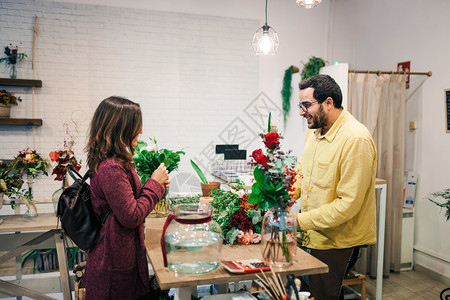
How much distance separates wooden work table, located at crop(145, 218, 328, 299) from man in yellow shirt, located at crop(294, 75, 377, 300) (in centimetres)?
27

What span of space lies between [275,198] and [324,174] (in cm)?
60

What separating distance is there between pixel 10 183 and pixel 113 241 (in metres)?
1.62

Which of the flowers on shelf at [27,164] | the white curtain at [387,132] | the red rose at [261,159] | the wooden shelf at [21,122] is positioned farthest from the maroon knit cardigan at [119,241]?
the wooden shelf at [21,122]

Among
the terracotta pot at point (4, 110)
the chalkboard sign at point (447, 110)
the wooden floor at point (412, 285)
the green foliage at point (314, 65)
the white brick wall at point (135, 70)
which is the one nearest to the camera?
the wooden floor at point (412, 285)

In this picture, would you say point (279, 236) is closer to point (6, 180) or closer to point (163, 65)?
point (6, 180)

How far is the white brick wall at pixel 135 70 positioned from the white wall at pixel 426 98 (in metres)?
1.90

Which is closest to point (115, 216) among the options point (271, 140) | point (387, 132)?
point (271, 140)

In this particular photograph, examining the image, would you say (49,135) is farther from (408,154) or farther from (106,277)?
(408,154)

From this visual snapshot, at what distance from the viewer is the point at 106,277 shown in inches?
66.6

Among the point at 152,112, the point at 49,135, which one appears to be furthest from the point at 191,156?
the point at 49,135

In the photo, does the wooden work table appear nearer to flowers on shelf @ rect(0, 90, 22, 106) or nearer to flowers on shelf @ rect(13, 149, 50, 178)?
flowers on shelf @ rect(13, 149, 50, 178)

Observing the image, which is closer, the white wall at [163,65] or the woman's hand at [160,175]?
the woman's hand at [160,175]

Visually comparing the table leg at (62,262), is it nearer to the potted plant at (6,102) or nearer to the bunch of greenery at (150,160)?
the bunch of greenery at (150,160)

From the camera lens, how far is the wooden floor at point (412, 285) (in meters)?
3.56
